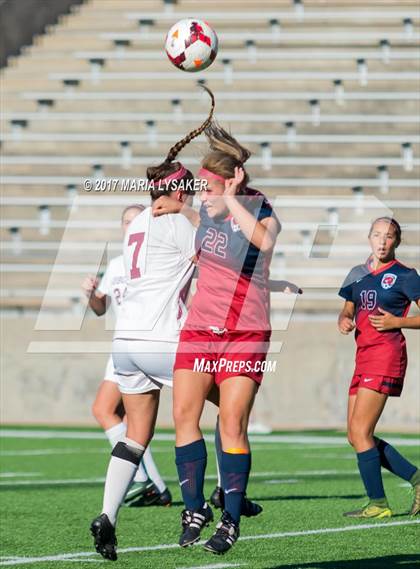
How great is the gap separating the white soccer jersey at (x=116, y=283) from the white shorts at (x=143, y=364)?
2739 mm

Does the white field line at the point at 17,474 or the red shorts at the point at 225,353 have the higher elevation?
the red shorts at the point at 225,353

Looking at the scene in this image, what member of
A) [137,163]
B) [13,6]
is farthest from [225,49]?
[13,6]

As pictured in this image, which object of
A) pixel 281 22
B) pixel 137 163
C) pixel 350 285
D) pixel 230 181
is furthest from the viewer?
pixel 281 22

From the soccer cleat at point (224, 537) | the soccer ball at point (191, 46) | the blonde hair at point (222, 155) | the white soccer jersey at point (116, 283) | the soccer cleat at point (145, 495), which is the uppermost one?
the soccer ball at point (191, 46)

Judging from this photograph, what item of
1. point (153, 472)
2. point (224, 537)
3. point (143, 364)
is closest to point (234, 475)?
point (224, 537)

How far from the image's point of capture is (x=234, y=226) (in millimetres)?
5602

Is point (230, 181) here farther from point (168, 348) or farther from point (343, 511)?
point (343, 511)

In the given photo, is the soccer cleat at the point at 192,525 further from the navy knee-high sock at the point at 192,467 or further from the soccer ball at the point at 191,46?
the soccer ball at the point at 191,46

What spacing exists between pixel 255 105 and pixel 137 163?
2058 mm

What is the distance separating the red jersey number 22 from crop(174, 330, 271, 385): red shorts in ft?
1.93

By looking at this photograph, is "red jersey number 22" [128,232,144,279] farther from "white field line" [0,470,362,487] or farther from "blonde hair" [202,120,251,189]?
"white field line" [0,470,362,487]

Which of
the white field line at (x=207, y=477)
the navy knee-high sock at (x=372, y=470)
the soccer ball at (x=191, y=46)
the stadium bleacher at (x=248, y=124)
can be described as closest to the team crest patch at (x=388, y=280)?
the navy knee-high sock at (x=372, y=470)

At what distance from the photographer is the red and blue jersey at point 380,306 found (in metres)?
7.53

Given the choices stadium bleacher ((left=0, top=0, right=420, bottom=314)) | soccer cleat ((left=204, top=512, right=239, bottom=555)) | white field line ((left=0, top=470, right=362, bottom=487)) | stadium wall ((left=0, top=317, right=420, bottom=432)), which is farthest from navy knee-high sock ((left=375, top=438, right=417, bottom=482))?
stadium bleacher ((left=0, top=0, right=420, bottom=314))
